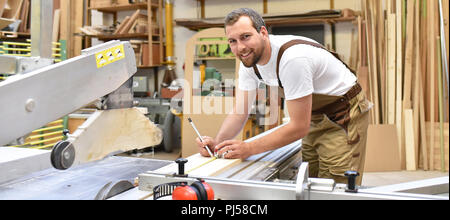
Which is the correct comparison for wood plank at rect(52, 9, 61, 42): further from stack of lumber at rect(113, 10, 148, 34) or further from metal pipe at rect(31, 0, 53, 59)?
metal pipe at rect(31, 0, 53, 59)

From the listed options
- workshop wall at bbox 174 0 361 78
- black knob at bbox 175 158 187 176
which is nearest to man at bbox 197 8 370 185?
black knob at bbox 175 158 187 176

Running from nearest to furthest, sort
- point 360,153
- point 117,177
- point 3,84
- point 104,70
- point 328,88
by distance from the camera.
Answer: point 3,84
point 104,70
point 117,177
point 328,88
point 360,153

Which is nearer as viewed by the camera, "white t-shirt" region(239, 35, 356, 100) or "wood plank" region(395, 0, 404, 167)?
"white t-shirt" region(239, 35, 356, 100)

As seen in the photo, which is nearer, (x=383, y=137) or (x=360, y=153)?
(x=360, y=153)

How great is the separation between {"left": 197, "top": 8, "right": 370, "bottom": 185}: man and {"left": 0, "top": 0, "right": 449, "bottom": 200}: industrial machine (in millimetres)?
236

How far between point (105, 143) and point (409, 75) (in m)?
4.35

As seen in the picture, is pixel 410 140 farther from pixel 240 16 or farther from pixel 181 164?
pixel 181 164

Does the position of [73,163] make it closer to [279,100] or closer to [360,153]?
[360,153]

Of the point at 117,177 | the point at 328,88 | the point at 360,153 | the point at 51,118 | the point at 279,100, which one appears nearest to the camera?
the point at 51,118

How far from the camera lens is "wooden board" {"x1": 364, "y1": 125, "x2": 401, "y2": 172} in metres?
4.71
